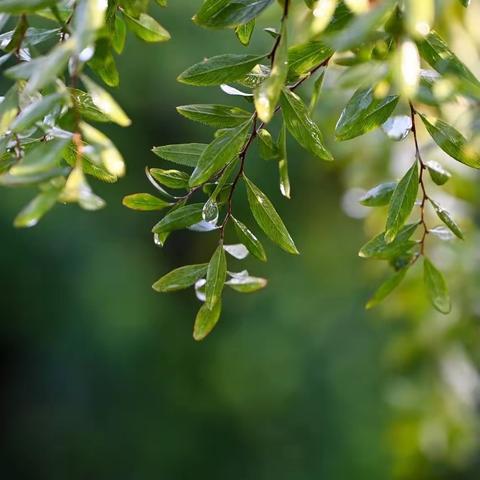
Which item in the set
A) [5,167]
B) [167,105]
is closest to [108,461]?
[167,105]

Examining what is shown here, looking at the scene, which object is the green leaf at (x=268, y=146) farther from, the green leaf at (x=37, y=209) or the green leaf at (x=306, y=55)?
the green leaf at (x=37, y=209)

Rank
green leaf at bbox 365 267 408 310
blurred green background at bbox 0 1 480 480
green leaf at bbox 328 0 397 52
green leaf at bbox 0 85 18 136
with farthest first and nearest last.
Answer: blurred green background at bbox 0 1 480 480, green leaf at bbox 365 267 408 310, green leaf at bbox 0 85 18 136, green leaf at bbox 328 0 397 52

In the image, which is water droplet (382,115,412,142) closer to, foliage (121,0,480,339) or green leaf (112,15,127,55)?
foliage (121,0,480,339)

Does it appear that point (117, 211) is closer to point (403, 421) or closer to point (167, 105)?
point (167, 105)

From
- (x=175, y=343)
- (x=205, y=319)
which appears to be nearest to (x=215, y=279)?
(x=205, y=319)

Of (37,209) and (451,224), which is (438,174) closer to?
(451,224)

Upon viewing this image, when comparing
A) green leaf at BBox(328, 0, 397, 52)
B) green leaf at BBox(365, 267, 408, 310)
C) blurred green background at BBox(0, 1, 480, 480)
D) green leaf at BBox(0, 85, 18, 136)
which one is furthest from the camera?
blurred green background at BBox(0, 1, 480, 480)

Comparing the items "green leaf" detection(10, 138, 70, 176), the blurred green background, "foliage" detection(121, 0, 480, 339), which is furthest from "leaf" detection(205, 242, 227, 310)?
the blurred green background
